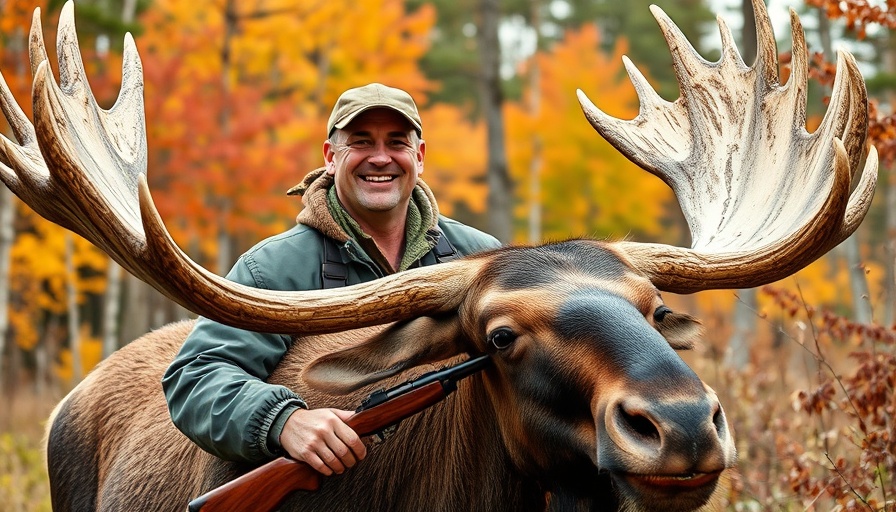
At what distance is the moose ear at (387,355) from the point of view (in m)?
3.71

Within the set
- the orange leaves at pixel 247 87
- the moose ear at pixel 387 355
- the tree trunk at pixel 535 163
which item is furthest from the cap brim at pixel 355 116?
the tree trunk at pixel 535 163

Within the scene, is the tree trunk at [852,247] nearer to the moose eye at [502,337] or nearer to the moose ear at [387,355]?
the moose ear at [387,355]

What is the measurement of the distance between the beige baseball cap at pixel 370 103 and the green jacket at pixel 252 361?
37 cm

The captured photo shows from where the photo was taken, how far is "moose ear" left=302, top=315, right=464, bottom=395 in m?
3.71

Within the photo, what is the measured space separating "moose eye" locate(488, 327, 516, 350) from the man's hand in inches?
24.3

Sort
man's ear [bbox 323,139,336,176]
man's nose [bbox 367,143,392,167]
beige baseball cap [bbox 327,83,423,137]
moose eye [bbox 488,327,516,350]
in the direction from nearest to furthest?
moose eye [bbox 488,327,516,350], beige baseball cap [bbox 327,83,423,137], man's nose [bbox 367,143,392,167], man's ear [bbox 323,139,336,176]

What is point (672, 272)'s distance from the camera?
13.0 feet

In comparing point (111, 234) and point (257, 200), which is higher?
point (111, 234)

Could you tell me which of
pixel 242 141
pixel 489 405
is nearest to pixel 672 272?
pixel 489 405

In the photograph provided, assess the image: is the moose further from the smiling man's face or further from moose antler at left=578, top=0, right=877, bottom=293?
the smiling man's face

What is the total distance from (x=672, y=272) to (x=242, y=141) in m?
14.5

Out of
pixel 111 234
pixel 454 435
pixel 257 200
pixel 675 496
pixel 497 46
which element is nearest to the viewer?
pixel 675 496

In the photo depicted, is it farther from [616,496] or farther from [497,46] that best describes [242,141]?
[616,496]

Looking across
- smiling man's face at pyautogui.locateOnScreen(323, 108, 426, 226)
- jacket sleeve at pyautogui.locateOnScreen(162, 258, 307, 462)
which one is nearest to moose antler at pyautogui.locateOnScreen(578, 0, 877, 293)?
smiling man's face at pyautogui.locateOnScreen(323, 108, 426, 226)
